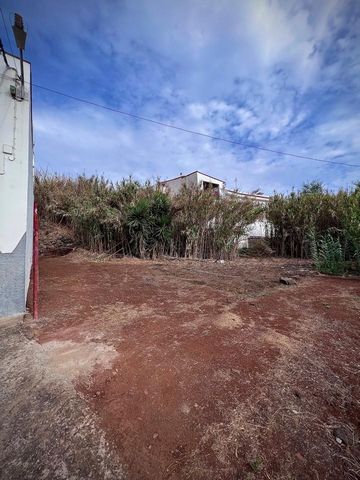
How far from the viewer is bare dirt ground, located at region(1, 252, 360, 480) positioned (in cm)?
105

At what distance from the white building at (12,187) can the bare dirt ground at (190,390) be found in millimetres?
447

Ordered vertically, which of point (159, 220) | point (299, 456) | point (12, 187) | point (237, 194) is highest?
point (237, 194)

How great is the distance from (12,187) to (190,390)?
261 cm

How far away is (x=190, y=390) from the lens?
1482 millimetres

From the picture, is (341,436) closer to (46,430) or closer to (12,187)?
(46,430)

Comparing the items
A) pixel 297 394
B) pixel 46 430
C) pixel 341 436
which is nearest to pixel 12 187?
pixel 46 430

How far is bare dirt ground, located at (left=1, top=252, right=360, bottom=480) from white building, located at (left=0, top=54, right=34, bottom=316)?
0.45m

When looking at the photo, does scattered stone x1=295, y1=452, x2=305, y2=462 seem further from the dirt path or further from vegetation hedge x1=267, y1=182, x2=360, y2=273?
vegetation hedge x1=267, y1=182, x2=360, y2=273

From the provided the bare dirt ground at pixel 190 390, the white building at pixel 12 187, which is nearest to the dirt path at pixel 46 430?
the bare dirt ground at pixel 190 390

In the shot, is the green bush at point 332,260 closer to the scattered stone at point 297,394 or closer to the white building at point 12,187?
the scattered stone at point 297,394

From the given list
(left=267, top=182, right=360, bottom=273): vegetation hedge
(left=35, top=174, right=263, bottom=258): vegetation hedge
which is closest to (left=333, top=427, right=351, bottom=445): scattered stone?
(left=267, top=182, right=360, bottom=273): vegetation hedge

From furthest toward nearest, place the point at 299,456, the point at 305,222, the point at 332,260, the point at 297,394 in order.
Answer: the point at 305,222, the point at 332,260, the point at 297,394, the point at 299,456

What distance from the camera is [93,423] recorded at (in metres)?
1.23

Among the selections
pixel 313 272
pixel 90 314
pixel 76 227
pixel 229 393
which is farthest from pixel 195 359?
pixel 76 227
